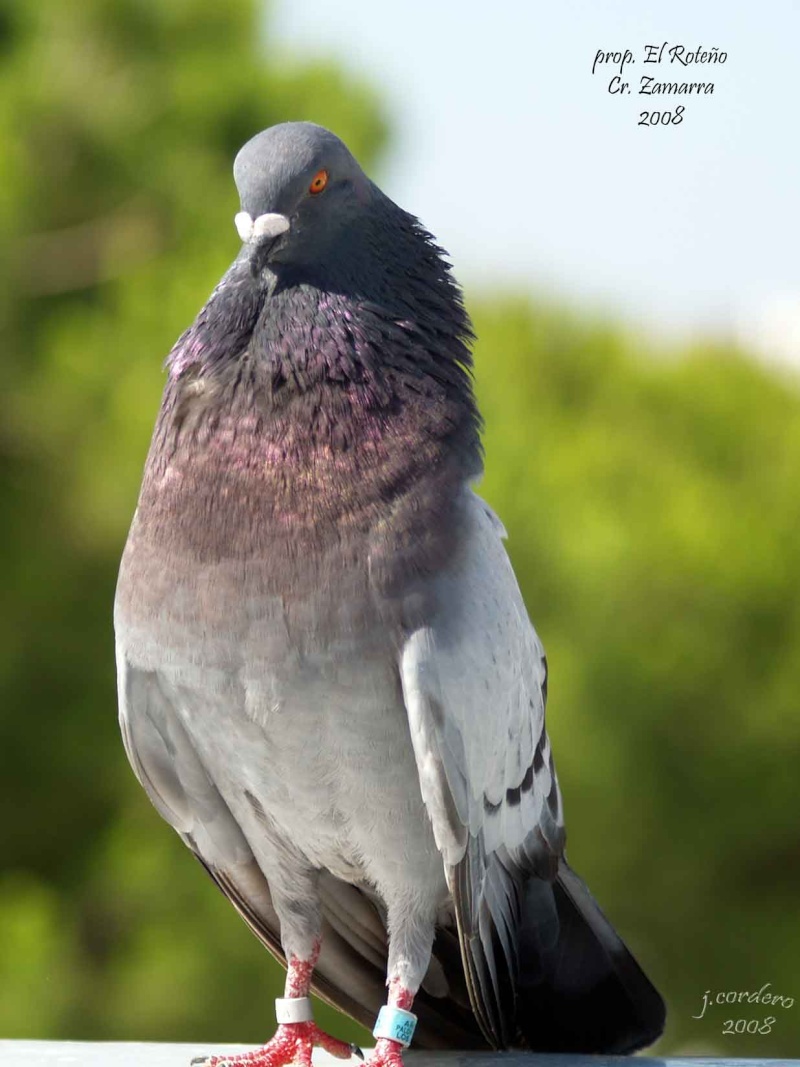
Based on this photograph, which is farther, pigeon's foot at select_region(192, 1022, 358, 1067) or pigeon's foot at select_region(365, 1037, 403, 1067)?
pigeon's foot at select_region(192, 1022, 358, 1067)

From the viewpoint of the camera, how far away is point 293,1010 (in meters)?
2.30

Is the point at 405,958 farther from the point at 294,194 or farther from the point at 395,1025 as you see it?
the point at 294,194

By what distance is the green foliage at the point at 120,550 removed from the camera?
18.0ft

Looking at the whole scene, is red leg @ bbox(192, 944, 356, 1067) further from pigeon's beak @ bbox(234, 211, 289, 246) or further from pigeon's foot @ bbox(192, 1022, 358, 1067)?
pigeon's beak @ bbox(234, 211, 289, 246)

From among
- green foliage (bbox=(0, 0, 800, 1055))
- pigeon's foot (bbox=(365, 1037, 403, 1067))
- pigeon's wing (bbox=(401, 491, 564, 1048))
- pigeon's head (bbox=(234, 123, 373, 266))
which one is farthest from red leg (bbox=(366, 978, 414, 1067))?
green foliage (bbox=(0, 0, 800, 1055))

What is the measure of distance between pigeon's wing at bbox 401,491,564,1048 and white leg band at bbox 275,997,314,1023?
1.02 feet

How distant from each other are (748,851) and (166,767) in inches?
190

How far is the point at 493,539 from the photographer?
210cm

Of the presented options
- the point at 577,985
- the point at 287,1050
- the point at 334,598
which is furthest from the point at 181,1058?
the point at 334,598

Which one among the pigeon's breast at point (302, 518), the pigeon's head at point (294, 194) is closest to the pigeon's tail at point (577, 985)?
the pigeon's breast at point (302, 518)

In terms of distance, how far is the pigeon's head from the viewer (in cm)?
199

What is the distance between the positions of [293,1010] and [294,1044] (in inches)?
2.3

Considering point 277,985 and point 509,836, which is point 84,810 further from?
point 509,836

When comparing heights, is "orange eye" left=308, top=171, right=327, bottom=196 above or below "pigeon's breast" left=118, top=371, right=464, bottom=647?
above
